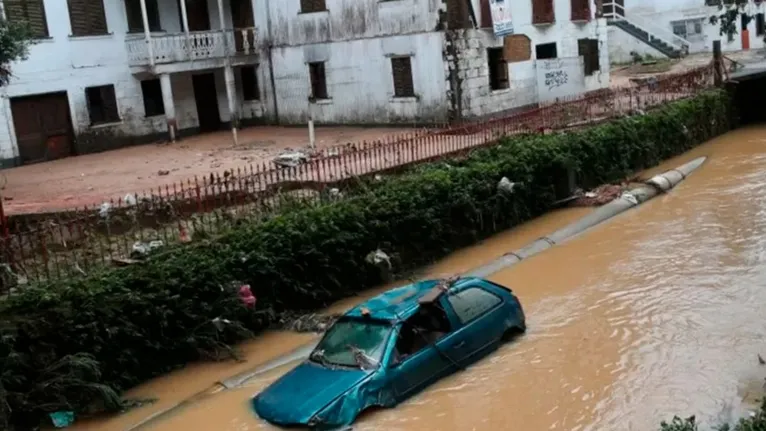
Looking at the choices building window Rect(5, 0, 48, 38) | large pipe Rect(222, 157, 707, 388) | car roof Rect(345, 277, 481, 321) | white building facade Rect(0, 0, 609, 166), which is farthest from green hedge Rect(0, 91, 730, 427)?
building window Rect(5, 0, 48, 38)

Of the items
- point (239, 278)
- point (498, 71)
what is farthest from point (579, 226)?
point (498, 71)

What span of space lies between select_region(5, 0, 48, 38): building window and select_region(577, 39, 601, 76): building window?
19.7 m

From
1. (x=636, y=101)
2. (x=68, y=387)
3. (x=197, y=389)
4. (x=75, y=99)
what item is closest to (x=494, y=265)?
(x=197, y=389)

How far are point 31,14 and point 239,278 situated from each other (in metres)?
18.6

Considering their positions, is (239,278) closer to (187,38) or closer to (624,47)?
(187,38)

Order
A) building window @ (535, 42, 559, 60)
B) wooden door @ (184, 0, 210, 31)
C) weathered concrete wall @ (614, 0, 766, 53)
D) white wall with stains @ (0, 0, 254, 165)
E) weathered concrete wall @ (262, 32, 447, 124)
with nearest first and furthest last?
white wall with stains @ (0, 0, 254, 165) → weathered concrete wall @ (262, 32, 447, 124) → building window @ (535, 42, 559, 60) → wooden door @ (184, 0, 210, 31) → weathered concrete wall @ (614, 0, 766, 53)

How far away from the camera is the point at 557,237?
17688 mm

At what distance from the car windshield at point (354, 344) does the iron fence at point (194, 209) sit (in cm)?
374

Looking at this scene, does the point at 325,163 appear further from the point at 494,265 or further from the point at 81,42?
the point at 81,42

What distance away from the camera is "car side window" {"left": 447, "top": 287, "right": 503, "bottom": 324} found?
35.5 ft

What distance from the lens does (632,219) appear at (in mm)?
19031

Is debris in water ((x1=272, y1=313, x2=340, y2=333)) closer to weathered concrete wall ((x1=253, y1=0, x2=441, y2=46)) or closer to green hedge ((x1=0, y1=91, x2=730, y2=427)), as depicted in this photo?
green hedge ((x1=0, y1=91, x2=730, y2=427))

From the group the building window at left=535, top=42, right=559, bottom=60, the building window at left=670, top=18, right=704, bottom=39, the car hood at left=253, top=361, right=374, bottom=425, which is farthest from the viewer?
the building window at left=670, top=18, right=704, bottom=39

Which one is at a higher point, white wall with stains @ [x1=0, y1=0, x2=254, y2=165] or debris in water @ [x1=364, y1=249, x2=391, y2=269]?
white wall with stains @ [x1=0, y1=0, x2=254, y2=165]
